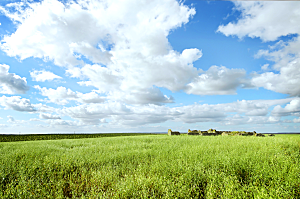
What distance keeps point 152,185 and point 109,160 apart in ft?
11.0

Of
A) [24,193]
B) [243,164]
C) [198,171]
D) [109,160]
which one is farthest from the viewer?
[109,160]

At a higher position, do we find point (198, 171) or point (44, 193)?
point (198, 171)

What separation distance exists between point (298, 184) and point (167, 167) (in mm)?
3619

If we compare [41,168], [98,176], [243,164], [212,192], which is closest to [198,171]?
[212,192]

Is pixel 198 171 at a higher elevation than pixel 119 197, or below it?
higher

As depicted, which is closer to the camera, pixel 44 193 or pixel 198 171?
pixel 44 193

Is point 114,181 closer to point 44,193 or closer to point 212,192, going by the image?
point 44,193

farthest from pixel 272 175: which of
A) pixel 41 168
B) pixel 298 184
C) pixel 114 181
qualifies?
pixel 41 168

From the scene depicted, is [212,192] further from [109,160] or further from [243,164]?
[109,160]

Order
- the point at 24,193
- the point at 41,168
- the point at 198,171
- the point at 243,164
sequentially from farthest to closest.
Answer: the point at 41,168
the point at 243,164
the point at 198,171
the point at 24,193

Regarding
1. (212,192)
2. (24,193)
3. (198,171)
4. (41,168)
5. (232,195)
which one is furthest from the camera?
(41,168)

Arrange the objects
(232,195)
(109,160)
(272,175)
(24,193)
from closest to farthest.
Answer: (232,195), (24,193), (272,175), (109,160)

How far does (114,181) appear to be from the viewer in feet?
16.1

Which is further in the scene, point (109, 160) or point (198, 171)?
point (109, 160)
